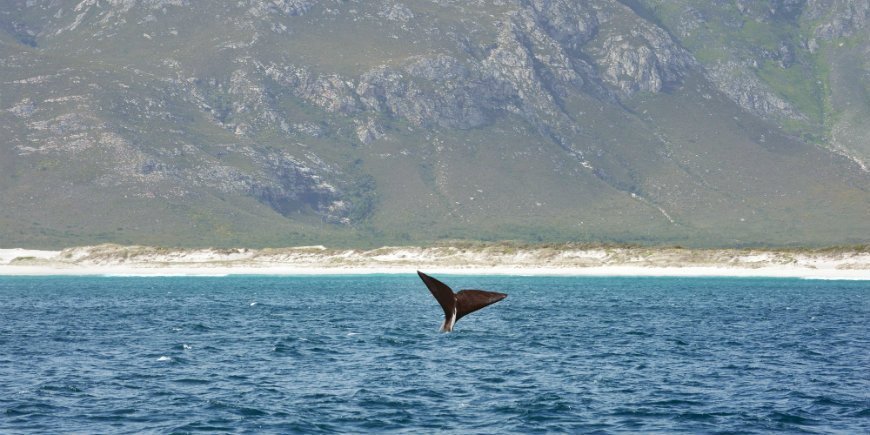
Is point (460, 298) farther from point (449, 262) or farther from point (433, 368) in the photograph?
point (449, 262)

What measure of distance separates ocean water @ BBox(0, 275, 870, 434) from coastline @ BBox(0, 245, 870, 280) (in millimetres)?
49558

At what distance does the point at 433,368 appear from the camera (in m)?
42.4

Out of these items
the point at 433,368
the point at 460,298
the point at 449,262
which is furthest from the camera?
the point at 449,262

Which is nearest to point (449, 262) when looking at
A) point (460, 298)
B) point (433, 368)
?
point (433, 368)

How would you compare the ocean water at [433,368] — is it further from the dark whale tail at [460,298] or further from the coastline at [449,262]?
the coastline at [449,262]

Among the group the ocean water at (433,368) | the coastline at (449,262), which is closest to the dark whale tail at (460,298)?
the ocean water at (433,368)

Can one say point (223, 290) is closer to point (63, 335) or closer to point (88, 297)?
point (88, 297)

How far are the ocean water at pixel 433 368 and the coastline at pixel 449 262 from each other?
163ft

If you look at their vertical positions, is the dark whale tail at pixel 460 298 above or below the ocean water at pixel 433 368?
above

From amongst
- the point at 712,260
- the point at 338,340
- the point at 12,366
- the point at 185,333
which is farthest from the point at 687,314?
the point at 712,260

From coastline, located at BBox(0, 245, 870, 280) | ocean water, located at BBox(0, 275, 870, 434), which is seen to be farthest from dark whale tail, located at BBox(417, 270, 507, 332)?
coastline, located at BBox(0, 245, 870, 280)

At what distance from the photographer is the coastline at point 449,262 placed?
130 metres

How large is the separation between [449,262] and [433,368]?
9774cm

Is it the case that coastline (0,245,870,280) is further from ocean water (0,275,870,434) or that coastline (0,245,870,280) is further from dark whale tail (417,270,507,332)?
dark whale tail (417,270,507,332)
